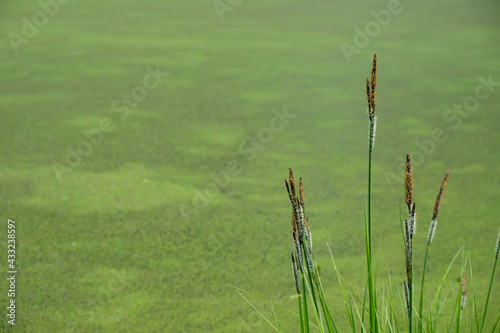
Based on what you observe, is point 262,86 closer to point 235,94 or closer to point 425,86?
point 235,94

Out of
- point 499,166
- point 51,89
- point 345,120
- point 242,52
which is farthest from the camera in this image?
point 242,52

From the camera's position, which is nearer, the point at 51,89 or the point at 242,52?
the point at 51,89

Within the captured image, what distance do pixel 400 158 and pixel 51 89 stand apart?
6.05 feet

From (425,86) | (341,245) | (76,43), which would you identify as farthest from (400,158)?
(76,43)

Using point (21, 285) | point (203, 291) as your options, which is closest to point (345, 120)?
point (203, 291)

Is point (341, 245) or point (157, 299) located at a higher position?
point (341, 245)

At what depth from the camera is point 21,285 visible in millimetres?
1644

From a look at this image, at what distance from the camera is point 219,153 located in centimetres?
246

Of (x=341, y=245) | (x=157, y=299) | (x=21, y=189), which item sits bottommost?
(x=21, y=189)

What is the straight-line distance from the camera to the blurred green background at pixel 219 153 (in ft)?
5.48

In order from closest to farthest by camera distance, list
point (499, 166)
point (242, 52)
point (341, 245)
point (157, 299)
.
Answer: point (157, 299) < point (341, 245) < point (499, 166) < point (242, 52)

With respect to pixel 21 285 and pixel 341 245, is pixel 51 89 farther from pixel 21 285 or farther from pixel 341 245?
pixel 341 245

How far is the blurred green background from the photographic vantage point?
5.48 feet

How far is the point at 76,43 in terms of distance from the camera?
12.2ft
